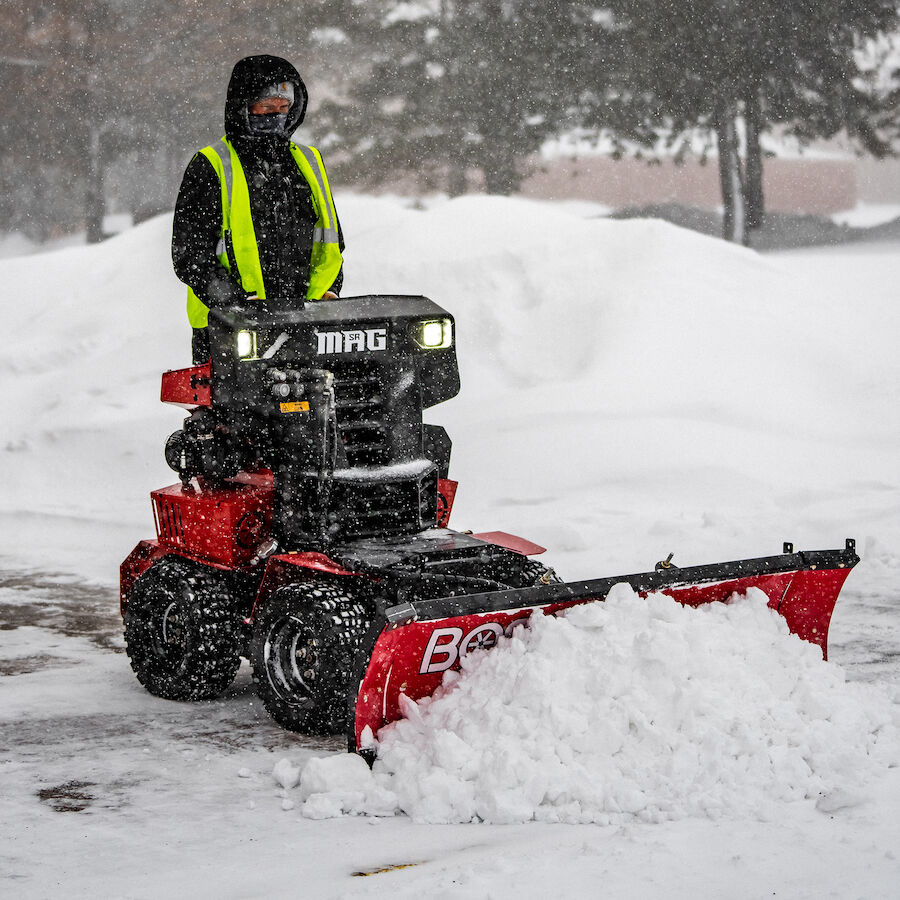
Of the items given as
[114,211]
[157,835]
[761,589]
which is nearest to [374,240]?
[761,589]

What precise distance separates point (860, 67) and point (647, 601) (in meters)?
15.7

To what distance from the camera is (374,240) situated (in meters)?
13.8

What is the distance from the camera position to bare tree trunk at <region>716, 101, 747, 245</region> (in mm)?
18703

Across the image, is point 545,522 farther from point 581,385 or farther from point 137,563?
point 137,563

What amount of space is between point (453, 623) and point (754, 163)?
15.6 metres

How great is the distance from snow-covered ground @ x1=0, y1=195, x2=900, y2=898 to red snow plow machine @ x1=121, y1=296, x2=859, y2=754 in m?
0.21

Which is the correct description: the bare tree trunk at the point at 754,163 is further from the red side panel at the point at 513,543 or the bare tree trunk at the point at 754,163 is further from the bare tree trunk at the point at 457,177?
the red side panel at the point at 513,543

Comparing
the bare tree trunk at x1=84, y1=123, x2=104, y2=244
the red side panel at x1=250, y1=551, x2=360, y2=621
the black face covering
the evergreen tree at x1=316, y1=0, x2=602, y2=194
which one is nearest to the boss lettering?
the red side panel at x1=250, y1=551, x2=360, y2=621

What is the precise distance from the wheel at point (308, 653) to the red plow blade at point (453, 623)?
11.4 inches

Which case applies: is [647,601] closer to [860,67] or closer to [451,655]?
[451,655]

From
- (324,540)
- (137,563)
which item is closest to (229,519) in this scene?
(324,540)

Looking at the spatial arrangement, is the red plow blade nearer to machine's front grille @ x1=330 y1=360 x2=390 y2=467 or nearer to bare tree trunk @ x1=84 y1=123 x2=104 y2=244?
machine's front grille @ x1=330 y1=360 x2=390 y2=467

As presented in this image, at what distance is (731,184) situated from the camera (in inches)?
746

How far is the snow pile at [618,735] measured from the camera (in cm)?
400
